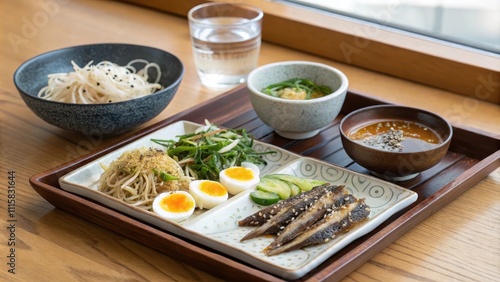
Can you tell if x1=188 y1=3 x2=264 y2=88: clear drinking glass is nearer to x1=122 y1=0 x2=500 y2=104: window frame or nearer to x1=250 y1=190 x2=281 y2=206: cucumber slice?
x1=122 y1=0 x2=500 y2=104: window frame

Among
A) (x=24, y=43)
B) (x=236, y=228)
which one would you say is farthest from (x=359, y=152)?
(x=24, y=43)

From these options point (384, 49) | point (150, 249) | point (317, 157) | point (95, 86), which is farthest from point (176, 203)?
point (384, 49)

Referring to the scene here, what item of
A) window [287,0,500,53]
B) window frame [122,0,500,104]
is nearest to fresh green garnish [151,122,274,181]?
window frame [122,0,500,104]

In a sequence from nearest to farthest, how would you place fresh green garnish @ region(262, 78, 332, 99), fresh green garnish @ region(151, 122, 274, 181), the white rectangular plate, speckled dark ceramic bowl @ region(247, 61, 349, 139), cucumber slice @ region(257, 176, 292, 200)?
the white rectangular plate
cucumber slice @ region(257, 176, 292, 200)
fresh green garnish @ region(151, 122, 274, 181)
speckled dark ceramic bowl @ region(247, 61, 349, 139)
fresh green garnish @ region(262, 78, 332, 99)

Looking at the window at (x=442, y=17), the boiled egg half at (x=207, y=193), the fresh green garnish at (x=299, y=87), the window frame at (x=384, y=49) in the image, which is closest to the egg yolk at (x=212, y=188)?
the boiled egg half at (x=207, y=193)

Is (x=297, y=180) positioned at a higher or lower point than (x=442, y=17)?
lower

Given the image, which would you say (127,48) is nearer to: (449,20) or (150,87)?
(150,87)

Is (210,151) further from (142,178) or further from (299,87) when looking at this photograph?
(299,87)
